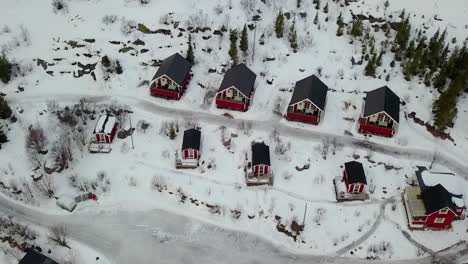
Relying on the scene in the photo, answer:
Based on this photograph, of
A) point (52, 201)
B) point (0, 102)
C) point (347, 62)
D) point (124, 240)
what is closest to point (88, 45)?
point (0, 102)

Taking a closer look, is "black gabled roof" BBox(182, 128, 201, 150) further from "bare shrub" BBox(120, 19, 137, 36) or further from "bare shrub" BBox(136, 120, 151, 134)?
"bare shrub" BBox(120, 19, 137, 36)

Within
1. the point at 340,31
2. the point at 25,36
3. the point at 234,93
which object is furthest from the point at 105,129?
the point at 340,31

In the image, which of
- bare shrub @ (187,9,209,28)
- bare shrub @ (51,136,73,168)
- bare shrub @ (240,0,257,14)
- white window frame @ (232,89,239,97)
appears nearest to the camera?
bare shrub @ (51,136,73,168)

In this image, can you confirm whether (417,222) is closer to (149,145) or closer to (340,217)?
(340,217)

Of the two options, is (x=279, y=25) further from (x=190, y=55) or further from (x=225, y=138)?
(x=225, y=138)

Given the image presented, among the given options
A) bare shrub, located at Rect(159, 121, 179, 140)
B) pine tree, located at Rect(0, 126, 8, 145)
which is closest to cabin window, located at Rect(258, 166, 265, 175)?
bare shrub, located at Rect(159, 121, 179, 140)

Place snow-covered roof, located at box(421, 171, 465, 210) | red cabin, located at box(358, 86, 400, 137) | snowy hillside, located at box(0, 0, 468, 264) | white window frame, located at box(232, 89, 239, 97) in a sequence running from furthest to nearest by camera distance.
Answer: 1. white window frame, located at box(232, 89, 239, 97)
2. red cabin, located at box(358, 86, 400, 137)
3. snowy hillside, located at box(0, 0, 468, 264)
4. snow-covered roof, located at box(421, 171, 465, 210)

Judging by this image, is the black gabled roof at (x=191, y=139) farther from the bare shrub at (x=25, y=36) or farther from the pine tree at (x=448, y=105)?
the bare shrub at (x=25, y=36)
